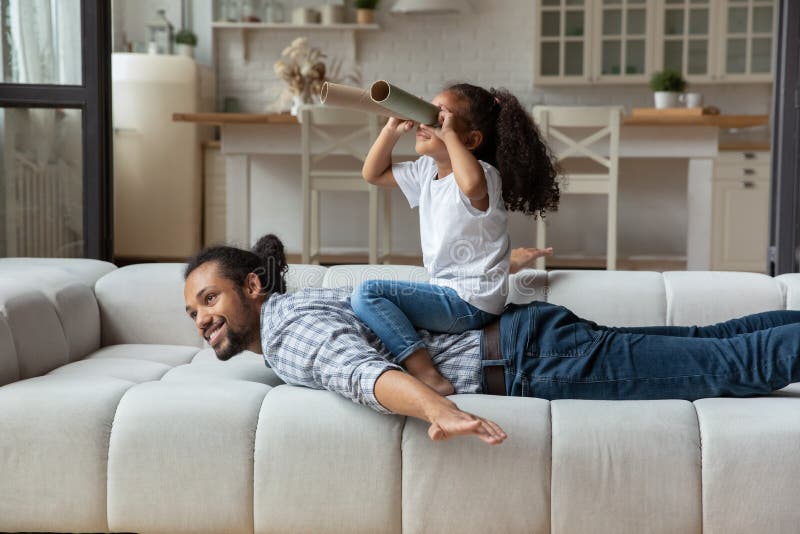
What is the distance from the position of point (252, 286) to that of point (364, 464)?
478 mm

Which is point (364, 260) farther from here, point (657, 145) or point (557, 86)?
point (657, 145)

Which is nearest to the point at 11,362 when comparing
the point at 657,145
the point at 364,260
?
the point at 657,145

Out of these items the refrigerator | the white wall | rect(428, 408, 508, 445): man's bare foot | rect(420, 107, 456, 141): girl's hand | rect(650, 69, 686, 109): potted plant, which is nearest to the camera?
rect(428, 408, 508, 445): man's bare foot

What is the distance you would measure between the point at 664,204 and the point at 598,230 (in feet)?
1.59

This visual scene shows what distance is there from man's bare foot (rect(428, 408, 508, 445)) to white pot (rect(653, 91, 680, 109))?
167 inches

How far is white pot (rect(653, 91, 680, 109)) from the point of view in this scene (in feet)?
17.8

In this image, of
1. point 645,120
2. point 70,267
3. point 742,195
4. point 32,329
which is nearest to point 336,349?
point 32,329

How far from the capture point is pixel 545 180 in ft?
7.34

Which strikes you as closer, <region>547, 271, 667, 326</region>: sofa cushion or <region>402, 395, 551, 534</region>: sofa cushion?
<region>402, 395, 551, 534</region>: sofa cushion

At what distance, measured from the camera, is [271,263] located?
83.7 inches

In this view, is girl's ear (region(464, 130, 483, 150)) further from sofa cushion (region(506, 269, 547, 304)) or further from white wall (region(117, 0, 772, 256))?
white wall (region(117, 0, 772, 256))

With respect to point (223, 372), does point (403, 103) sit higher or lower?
higher

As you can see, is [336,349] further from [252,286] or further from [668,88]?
[668,88]

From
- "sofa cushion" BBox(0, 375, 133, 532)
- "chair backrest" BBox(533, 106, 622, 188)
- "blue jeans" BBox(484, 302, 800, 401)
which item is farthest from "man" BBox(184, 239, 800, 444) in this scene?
"chair backrest" BBox(533, 106, 622, 188)
